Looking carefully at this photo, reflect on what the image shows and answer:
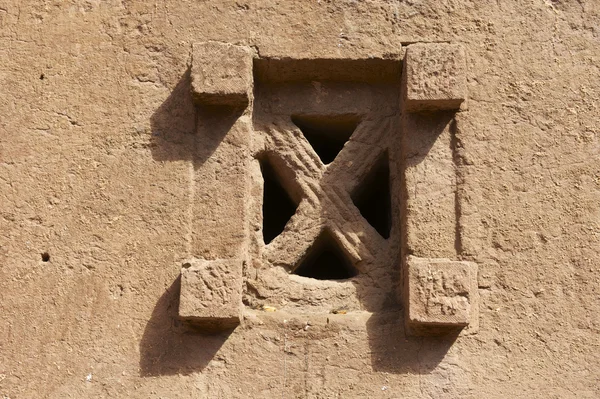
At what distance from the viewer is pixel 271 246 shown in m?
3.25

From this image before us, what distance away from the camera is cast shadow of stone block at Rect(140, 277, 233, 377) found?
117 inches

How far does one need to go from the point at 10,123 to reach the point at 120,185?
50 centimetres

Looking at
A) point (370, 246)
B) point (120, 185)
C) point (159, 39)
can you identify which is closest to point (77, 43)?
point (159, 39)

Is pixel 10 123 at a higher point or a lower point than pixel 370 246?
higher

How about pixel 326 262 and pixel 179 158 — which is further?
pixel 326 262

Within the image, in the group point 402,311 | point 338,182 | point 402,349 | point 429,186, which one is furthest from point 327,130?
point 402,349

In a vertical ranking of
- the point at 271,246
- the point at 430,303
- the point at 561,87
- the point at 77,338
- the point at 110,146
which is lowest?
the point at 77,338

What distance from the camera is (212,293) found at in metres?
2.99

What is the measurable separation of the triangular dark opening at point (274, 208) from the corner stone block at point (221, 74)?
46cm

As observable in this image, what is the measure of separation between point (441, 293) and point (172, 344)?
0.96 m

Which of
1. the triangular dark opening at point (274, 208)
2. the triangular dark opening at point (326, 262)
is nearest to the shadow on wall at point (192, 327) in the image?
the triangular dark opening at point (326, 262)

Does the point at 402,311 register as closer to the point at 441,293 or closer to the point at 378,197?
the point at 441,293

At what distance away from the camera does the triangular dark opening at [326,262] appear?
330cm

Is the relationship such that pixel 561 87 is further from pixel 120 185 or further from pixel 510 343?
pixel 120 185
